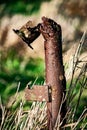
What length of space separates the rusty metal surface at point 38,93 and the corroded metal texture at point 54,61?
1.8 inches

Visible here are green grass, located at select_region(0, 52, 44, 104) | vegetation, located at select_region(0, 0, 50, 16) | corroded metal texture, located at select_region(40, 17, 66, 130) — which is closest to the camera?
corroded metal texture, located at select_region(40, 17, 66, 130)

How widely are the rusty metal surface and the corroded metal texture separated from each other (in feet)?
0.15

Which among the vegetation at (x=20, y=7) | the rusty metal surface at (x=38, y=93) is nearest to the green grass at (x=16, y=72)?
the vegetation at (x=20, y=7)

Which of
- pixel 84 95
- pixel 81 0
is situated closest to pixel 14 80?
pixel 84 95

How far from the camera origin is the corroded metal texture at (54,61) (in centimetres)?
317

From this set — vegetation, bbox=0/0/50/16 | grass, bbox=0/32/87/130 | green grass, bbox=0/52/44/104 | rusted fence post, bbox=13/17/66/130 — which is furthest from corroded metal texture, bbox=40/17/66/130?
vegetation, bbox=0/0/50/16

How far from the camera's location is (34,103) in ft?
11.8

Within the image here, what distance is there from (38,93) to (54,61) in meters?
0.25

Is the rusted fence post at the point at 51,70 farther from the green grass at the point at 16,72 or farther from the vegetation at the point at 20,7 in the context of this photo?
the vegetation at the point at 20,7

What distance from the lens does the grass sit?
3.46 meters

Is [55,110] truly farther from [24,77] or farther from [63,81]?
[24,77]

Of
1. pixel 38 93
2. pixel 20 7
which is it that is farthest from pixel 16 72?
pixel 38 93

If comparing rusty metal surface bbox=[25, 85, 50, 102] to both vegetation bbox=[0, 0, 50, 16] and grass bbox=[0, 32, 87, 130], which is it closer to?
grass bbox=[0, 32, 87, 130]

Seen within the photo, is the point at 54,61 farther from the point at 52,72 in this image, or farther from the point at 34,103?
the point at 34,103
